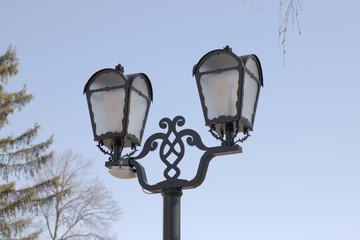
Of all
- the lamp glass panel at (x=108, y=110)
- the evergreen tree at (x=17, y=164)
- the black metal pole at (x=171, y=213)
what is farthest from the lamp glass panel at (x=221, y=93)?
the evergreen tree at (x=17, y=164)

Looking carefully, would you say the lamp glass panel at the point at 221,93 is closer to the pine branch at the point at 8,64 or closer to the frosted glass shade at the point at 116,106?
the frosted glass shade at the point at 116,106

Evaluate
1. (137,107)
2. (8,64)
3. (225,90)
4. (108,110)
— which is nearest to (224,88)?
(225,90)

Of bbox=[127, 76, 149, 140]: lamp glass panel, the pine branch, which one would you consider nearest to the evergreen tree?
the pine branch

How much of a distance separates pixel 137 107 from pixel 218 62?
29.6 inches

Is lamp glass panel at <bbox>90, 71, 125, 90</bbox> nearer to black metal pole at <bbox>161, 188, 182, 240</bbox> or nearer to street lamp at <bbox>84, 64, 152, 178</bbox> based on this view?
street lamp at <bbox>84, 64, 152, 178</bbox>

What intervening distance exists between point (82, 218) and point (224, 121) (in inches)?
853

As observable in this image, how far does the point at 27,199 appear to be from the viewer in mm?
22766

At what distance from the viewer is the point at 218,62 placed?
4.22 metres

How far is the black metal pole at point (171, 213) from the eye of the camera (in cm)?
412

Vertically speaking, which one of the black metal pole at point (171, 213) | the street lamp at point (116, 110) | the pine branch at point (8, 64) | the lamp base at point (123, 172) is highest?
the pine branch at point (8, 64)

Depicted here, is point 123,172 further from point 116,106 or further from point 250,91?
point 250,91

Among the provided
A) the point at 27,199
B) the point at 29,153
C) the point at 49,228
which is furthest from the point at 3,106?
the point at 49,228

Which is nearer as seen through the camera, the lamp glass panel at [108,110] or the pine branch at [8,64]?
the lamp glass panel at [108,110]

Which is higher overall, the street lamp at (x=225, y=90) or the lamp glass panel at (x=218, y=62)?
the lamp glass panel at (x=218, y=62)
